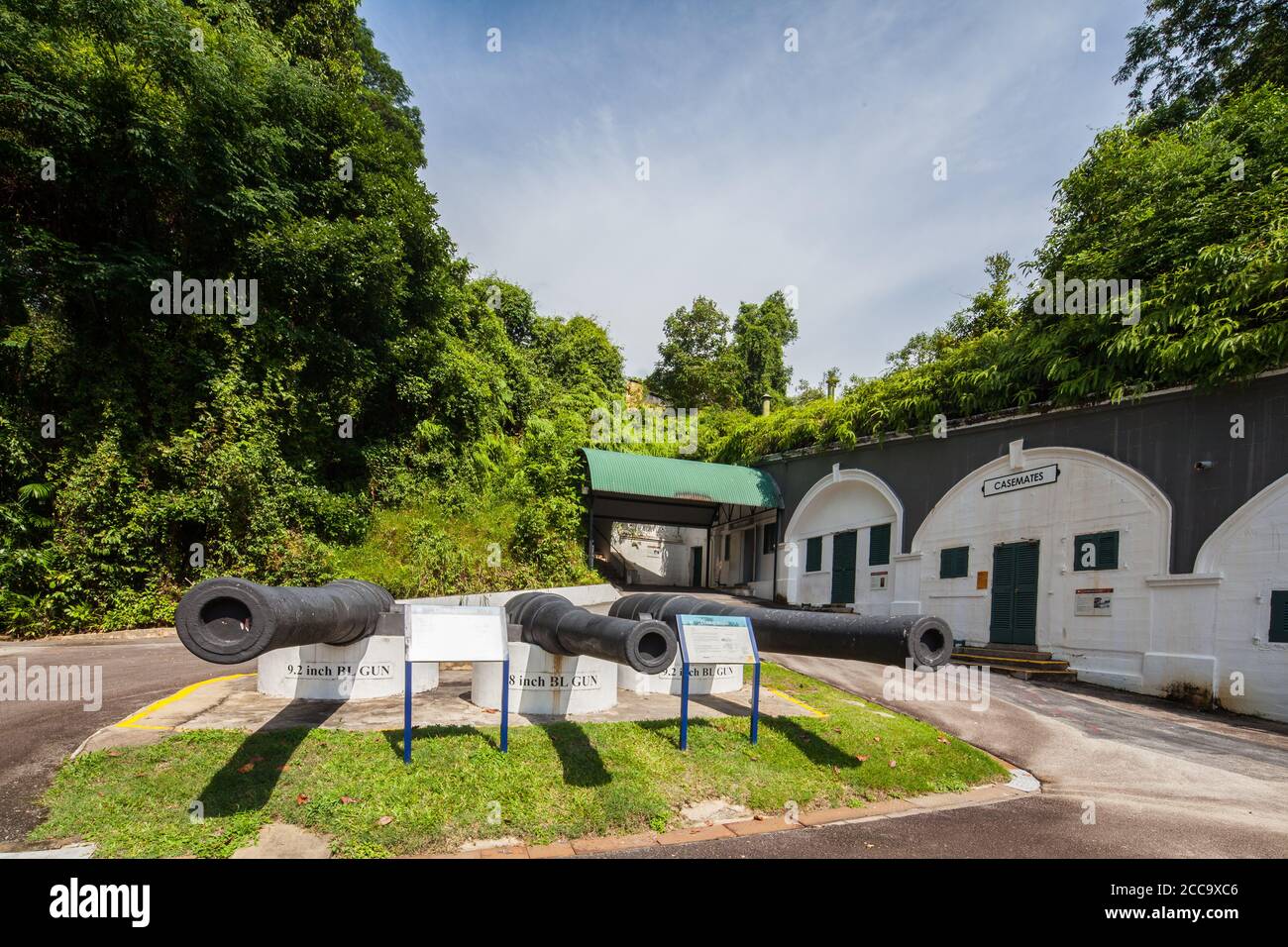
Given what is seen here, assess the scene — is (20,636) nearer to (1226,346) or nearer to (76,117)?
(76,117)

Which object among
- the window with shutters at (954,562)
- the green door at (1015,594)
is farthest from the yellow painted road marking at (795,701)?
the window with shutters at (954,562)

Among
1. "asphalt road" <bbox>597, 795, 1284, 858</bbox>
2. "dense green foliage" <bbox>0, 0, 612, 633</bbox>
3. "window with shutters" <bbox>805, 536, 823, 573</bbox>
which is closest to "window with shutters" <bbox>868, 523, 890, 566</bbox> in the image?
"window with shutters" <bbox>805, 536, 823, 573</bbox>

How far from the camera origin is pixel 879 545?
57.0 feet

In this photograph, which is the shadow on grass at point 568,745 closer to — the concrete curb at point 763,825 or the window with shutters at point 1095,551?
the concrete curb at point 763,825

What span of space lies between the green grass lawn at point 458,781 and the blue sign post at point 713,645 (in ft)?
1.44

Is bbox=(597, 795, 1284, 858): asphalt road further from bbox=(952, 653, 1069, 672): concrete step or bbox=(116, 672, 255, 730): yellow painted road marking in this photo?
bbox=(952, 653, 1069, 672): concrete step

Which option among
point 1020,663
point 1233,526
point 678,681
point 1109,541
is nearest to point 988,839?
point 678,681

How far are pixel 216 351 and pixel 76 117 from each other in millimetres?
4840

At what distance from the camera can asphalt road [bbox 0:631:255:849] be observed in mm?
4605

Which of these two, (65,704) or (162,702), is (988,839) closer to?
(162,702)

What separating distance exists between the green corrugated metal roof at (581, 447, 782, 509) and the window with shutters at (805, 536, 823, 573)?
1.76 metres

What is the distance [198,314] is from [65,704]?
10120mm

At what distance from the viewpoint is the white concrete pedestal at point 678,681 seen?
8578 mm

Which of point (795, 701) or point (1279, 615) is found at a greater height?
point (1279, 615)
